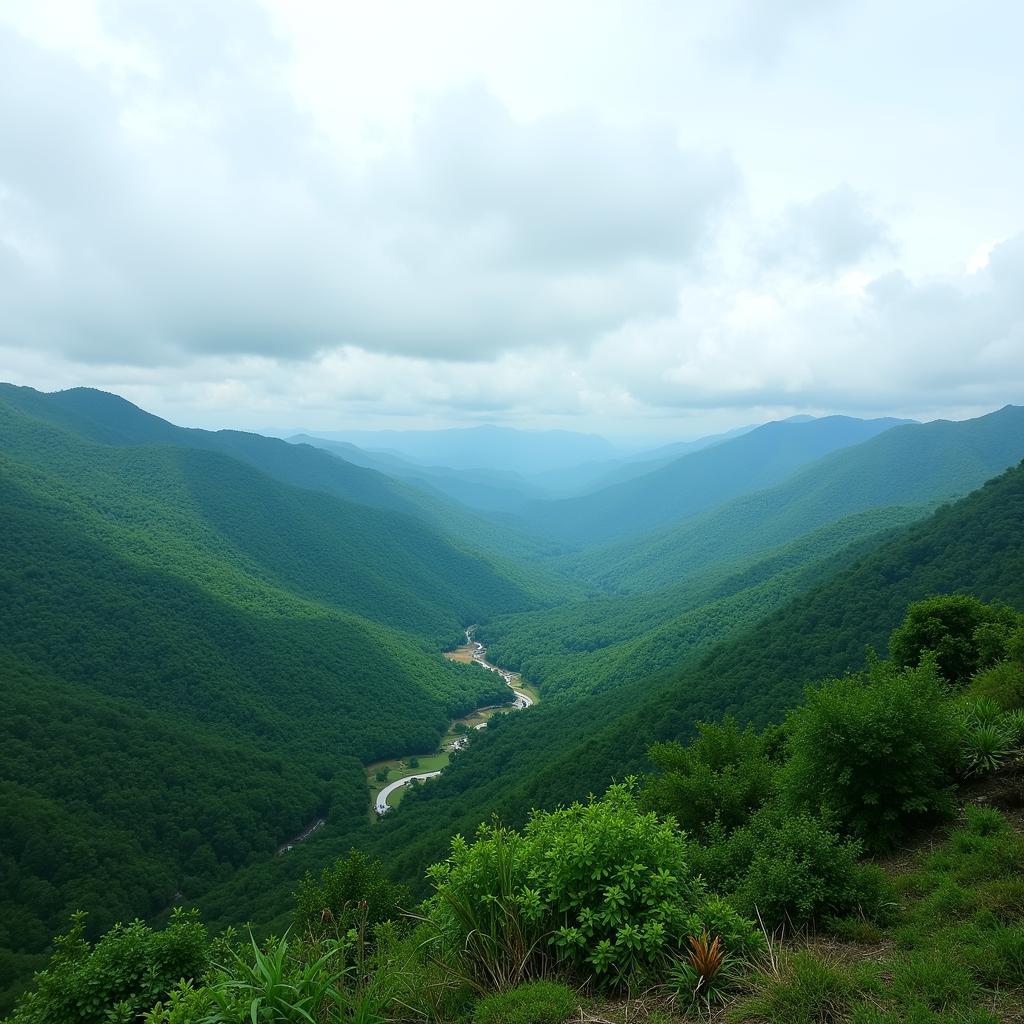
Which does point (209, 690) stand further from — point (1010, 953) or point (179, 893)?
point (1010, 953)

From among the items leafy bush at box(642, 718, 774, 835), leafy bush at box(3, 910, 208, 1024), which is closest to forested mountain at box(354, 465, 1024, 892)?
leafy bush at box(642, 718, 774, 835)

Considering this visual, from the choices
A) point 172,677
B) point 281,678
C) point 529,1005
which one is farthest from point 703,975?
point 281,678

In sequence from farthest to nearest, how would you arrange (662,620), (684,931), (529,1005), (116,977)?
1. (662,620)
2. (116,977)
3. (684,931)
4. (529,1005)

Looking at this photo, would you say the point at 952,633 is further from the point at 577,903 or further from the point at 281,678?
the point at 281,678

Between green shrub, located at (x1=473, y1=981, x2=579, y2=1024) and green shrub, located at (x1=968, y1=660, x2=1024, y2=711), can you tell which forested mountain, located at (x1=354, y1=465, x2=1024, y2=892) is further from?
green shrub, located at (x1=473, y1=981, x2=579, y2=1024)

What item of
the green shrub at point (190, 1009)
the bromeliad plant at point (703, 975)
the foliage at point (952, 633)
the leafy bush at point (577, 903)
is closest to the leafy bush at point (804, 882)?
the leafy bush at point (577, 903)

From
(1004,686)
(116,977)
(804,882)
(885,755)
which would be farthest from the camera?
(1004,686)

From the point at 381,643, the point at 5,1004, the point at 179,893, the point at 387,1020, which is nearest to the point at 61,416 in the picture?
the point at 381,643
